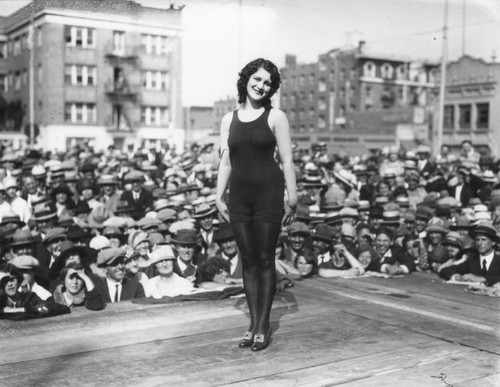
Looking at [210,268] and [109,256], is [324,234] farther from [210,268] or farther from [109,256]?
[109,256]

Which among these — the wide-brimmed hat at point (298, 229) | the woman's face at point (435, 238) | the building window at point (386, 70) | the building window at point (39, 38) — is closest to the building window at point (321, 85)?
the building window at point (386, 70)

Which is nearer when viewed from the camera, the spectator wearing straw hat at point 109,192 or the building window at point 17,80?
the spectator wearing straw hat at point 109,192

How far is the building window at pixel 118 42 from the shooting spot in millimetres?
49725

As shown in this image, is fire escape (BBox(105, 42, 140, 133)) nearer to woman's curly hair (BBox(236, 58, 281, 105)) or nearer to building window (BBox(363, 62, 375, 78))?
building window (BBox(363, 62, 375, 78))

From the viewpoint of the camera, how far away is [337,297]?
19.0 feet

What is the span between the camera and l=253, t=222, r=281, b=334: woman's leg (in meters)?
4.27

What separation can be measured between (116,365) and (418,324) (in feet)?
7.42

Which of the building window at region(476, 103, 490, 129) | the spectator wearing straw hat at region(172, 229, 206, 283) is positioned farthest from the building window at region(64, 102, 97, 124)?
the spectator wearing straw hat at region(172, 229, 206, 283)

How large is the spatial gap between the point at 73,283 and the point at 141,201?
563 centimetres

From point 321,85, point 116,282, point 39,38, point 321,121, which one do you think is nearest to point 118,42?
point 39,38

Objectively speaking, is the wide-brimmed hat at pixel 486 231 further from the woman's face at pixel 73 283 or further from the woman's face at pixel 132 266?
the woman's face at pixel 73 283

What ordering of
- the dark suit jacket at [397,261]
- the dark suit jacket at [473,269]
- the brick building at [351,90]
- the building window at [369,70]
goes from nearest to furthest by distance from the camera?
the dark suit jacket at [473,269], the dark suit jacket at [397,261], the brick building at [351,90], the building window at [369,70]

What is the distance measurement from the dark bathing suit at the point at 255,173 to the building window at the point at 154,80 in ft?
162

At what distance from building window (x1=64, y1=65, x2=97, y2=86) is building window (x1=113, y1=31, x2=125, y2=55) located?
88.5 inches
